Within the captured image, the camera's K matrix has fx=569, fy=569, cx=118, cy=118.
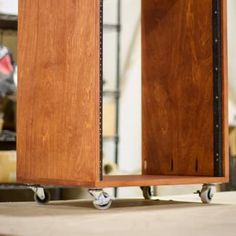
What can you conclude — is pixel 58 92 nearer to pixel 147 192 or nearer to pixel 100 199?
pixel 100 199

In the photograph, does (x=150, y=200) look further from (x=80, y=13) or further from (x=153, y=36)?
(x=80, y=13)

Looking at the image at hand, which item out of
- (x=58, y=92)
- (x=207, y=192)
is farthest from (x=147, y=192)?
(x=58, y=92)

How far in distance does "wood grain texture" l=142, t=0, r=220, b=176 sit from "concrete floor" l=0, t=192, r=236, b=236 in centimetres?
26

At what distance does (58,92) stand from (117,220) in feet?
1.33

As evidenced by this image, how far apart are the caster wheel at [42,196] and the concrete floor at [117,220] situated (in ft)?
0.18

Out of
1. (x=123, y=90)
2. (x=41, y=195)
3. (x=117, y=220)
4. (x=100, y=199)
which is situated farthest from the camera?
(x=123, y=90)

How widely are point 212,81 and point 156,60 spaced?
0.28 meters

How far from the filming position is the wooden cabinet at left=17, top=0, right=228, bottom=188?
4.84 feet

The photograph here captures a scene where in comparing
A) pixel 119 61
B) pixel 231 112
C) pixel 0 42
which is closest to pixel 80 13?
pixel 0 42

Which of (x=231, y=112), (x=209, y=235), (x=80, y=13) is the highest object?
(x=80, y=13)

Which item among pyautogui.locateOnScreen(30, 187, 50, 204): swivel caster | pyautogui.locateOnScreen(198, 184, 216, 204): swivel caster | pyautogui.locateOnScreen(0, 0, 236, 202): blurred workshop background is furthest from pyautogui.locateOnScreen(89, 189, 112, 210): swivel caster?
pyautogui.locateOnScreen(0, 0, 236, 202): blurred workshop background

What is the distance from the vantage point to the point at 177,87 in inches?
75.7

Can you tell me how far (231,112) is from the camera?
363 cm

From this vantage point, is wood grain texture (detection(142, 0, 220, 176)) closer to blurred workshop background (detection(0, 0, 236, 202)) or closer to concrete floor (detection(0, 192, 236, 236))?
concrete floor (detection(0, 192, 236, 236))
